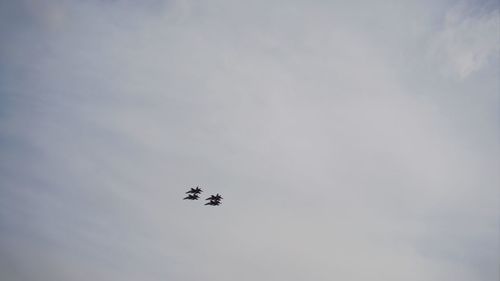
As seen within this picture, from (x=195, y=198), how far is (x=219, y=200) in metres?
4.82

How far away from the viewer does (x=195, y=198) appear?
182 ft

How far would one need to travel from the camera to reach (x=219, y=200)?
55.1m
